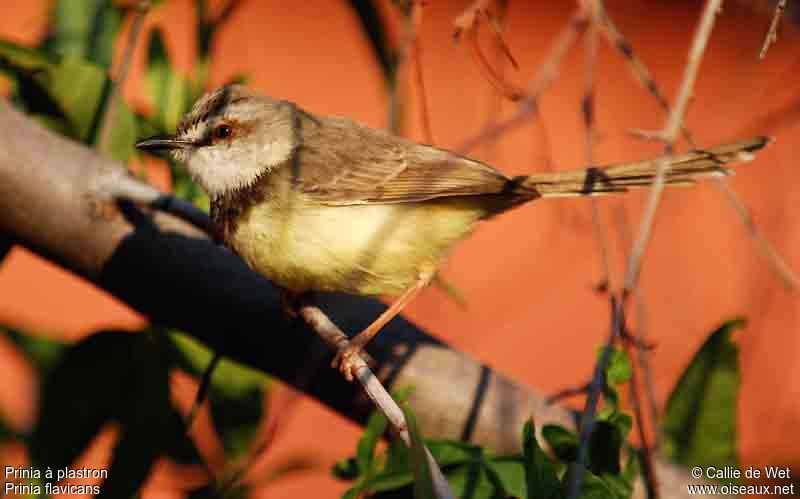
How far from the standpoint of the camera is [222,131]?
3.10 meters

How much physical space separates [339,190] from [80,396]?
42.9 inches

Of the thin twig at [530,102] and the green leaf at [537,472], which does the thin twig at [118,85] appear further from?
the green leaf at [537,472]

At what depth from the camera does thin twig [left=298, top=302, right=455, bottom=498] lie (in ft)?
5.11

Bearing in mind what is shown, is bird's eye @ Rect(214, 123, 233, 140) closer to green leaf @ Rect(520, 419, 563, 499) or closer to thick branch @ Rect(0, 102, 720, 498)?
thick branch @ Rect(0, 102, 720, 498)

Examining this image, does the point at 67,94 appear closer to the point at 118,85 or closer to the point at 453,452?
the point at 118,85

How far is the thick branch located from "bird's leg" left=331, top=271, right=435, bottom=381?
35mm

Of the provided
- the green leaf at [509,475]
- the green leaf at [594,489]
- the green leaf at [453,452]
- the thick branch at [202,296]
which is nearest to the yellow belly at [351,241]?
the thick branch at [202,296]

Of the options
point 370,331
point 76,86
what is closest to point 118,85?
point 76,86

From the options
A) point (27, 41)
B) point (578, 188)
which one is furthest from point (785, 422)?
point (27, 41)

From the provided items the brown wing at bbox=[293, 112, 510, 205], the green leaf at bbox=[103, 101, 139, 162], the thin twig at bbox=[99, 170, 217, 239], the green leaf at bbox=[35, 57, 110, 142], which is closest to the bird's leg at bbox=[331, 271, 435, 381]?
the brown wing at bbox=[293, 112, 510, 205]

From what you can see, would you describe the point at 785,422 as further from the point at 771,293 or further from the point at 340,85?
the point at 340,85

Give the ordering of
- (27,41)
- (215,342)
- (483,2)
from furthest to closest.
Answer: (27,41) → (215,342) → (483,2)

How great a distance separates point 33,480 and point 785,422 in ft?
8.04

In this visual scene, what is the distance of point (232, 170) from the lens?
10.2 feet
